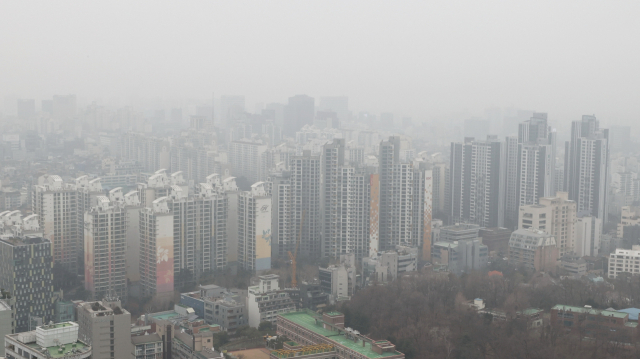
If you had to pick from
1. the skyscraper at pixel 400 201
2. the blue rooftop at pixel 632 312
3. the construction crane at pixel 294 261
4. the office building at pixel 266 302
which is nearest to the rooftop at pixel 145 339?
the office building at pixel 266 302

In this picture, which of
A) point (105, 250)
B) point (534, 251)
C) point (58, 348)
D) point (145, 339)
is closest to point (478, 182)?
point (534, 251)

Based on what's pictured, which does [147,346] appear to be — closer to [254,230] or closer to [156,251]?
[156,251]

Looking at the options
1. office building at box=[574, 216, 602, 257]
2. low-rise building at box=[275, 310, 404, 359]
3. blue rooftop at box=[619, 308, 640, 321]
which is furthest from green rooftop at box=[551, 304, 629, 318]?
office building at box=[574, 216, 602, 257]

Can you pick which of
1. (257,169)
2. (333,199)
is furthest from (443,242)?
(257,169)

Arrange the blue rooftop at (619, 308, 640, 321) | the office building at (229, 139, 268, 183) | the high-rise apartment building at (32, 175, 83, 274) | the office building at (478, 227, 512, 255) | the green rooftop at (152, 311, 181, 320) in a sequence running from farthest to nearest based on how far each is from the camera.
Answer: the office building at (229, 139, 268, 183) < the office building at (478, 227, 512, 255) < the high-rise apartment building at (32, 175, 83, 274) < the green rooftop at (152, 311, 181, 320) < the blue rooftop at (619, 308, 640, 321)

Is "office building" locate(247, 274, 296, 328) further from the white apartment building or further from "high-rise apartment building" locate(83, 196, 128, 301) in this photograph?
the white apartment building

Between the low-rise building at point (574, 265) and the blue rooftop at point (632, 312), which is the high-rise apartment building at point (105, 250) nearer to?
the blue rooftop at point (632, 312)
